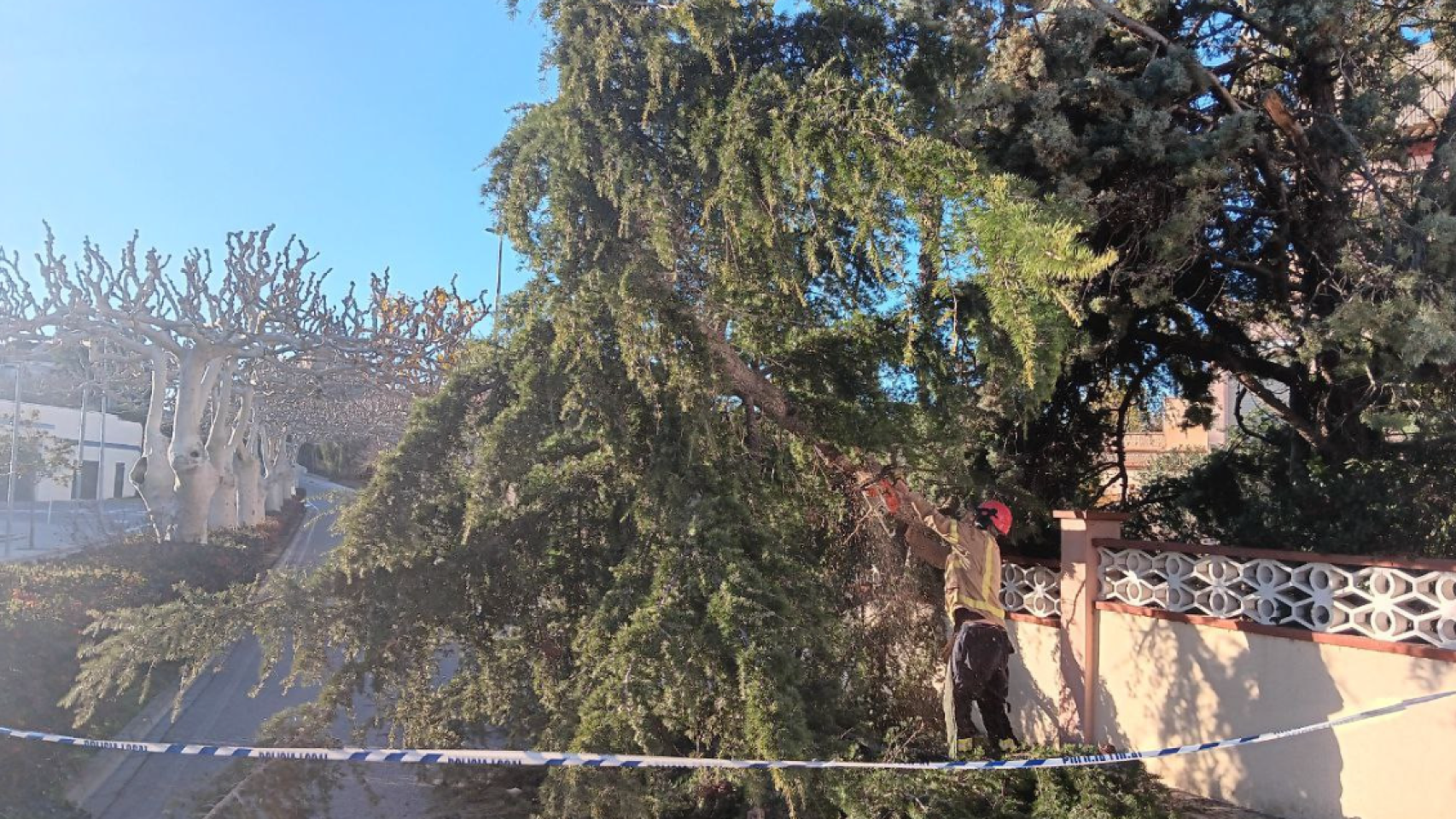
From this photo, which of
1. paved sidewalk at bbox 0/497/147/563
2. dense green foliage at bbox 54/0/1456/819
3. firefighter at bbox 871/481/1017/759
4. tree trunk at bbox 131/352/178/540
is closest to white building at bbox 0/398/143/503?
paved sidewalk at bbox 0/497/147/563

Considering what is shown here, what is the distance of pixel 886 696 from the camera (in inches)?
263

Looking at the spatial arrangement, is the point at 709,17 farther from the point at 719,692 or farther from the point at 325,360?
the point at 325,360

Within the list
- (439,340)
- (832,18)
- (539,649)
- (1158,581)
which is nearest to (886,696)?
(1158,581)

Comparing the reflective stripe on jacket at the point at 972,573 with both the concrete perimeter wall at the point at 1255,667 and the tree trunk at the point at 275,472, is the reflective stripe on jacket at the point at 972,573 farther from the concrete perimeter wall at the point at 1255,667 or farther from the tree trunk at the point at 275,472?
the tree trunk at the point at 275,472

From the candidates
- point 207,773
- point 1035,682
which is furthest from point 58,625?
point 1035,682

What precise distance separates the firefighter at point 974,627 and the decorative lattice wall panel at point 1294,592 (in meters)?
1.04

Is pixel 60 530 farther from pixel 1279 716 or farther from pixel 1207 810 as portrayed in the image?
pixel 1279 716

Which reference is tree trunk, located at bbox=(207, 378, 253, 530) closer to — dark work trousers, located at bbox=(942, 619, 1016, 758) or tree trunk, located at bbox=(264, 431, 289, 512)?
tree trunk, located at bbox=(264, 431, 289, 512)

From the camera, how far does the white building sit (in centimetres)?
3102

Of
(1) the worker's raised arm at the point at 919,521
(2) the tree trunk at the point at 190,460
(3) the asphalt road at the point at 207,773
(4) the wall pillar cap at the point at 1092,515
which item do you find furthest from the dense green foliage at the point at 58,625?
(4) the wall pillar cap at the point at 1092,515

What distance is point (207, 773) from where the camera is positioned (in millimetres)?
7414

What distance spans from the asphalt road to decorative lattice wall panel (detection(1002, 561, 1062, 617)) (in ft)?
14.6

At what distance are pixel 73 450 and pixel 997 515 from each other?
41811 millimetres

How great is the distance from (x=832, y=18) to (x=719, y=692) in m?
3.77
